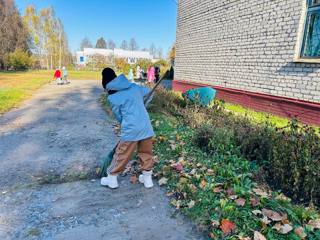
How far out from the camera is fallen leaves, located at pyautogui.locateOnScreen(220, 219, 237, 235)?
2.66 m

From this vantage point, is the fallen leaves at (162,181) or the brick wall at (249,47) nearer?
the fallen leaves at (162,181)

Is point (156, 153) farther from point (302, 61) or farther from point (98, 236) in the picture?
point (302, 61)

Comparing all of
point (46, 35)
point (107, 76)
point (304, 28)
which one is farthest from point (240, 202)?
point (46, 35)

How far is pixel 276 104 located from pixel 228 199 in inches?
234

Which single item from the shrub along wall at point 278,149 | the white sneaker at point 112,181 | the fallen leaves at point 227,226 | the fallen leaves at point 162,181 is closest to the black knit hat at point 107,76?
the white sneaker at point 112,181

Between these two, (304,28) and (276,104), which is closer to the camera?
(304,28)

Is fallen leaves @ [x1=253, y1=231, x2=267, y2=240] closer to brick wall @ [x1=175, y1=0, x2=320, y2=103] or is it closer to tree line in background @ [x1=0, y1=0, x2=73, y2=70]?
brick wall @ [x1=175, y1=0, x2=320, y2=103]

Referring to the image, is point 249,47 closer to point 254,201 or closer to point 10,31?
point 254,201

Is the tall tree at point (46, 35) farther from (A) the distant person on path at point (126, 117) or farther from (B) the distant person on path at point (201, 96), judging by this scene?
(A) the distant person on path at point (126, 117)

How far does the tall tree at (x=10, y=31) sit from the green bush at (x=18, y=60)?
0.76 meters

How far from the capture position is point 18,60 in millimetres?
39719

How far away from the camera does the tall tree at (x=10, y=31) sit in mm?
39625

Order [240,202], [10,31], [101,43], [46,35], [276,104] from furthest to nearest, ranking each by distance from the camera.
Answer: [101,43] → [46,35] → [10,31] → [276,104] → [240,202]

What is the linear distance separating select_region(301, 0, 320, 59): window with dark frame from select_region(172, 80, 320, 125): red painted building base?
132 centimetres
